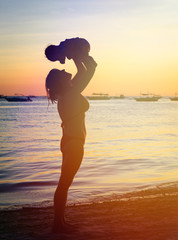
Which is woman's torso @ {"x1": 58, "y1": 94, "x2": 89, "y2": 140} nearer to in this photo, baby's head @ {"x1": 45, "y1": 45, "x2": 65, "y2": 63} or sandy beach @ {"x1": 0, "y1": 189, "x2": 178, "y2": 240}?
baby's head @ {"x1": 45, "y1": 45, "x2": 65, "y2": 63}

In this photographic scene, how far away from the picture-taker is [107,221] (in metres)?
5.36

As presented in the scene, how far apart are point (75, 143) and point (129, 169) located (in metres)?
8.16

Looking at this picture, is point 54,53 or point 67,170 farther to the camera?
point 67,170

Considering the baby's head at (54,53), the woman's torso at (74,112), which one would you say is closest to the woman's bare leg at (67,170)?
the woman's torso at (74,112)

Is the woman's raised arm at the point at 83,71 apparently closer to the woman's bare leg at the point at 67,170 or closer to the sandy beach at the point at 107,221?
the woman's bare leg at the point at 67,170

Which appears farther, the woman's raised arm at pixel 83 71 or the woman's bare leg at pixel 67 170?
the woman's bare leg at pixel 67 170

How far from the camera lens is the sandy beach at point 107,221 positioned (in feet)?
15.0

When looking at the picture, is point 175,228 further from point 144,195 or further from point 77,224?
point 144,195

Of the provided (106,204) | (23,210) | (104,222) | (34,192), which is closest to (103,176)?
(34,192)

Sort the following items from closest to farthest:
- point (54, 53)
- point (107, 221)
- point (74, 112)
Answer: point (54, 53) < point (74, 112) < point (107, 221)

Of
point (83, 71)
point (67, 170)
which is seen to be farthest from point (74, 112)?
point (67, 170)

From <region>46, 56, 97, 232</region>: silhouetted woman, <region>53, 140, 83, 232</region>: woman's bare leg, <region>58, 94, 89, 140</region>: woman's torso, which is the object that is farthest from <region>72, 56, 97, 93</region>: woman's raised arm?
<region>53, 140, 83, 232</region>: woman's bare leg

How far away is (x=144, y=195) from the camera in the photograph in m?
8.12

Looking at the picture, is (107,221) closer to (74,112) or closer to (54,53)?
(74,112)
